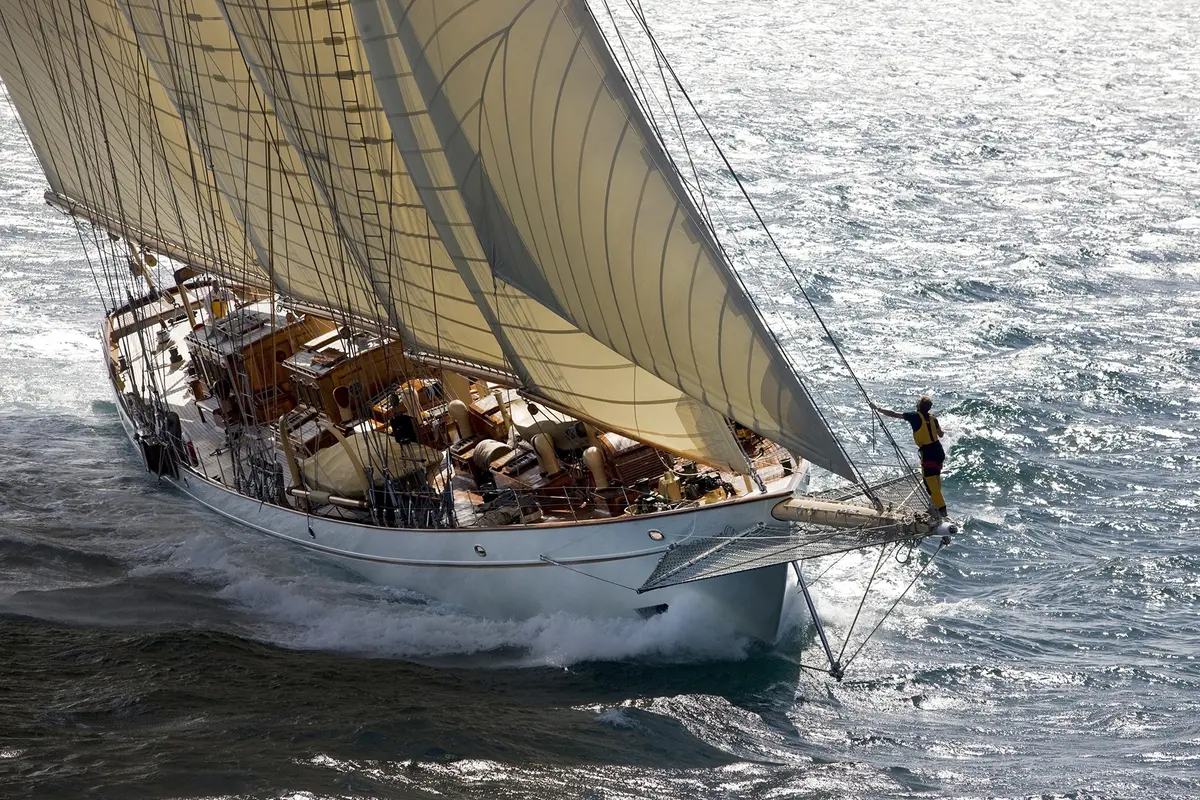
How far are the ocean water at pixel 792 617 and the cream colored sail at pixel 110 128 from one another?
5119 millimetres

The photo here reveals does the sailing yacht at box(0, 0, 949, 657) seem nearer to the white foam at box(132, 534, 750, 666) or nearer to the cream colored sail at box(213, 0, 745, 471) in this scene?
the cream colored sail at box(213, 0, 745, 471)

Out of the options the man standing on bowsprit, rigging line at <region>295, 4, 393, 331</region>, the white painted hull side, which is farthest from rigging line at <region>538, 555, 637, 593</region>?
rigging line at <region>295, 4, 393, 331</region>

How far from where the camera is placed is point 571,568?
67.5 feet

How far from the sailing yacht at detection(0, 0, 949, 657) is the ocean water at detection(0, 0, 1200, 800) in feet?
3.84

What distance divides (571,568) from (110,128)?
15.8 m

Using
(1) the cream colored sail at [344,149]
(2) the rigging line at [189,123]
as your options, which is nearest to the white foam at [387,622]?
(1) the cream colored sail at [344,149]

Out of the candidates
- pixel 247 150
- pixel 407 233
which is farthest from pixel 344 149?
pixel 247 150

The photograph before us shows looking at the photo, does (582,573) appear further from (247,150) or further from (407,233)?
(247,150)

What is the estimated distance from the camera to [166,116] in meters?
28.2

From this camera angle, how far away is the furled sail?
17141mm

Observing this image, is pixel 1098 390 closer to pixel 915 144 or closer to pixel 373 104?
pixel 373 104

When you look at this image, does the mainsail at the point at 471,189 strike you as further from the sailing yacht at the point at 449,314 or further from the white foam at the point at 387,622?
the white foam at the point at 387,622

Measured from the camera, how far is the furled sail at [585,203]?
17.1m

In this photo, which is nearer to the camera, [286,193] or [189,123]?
[286,193]
